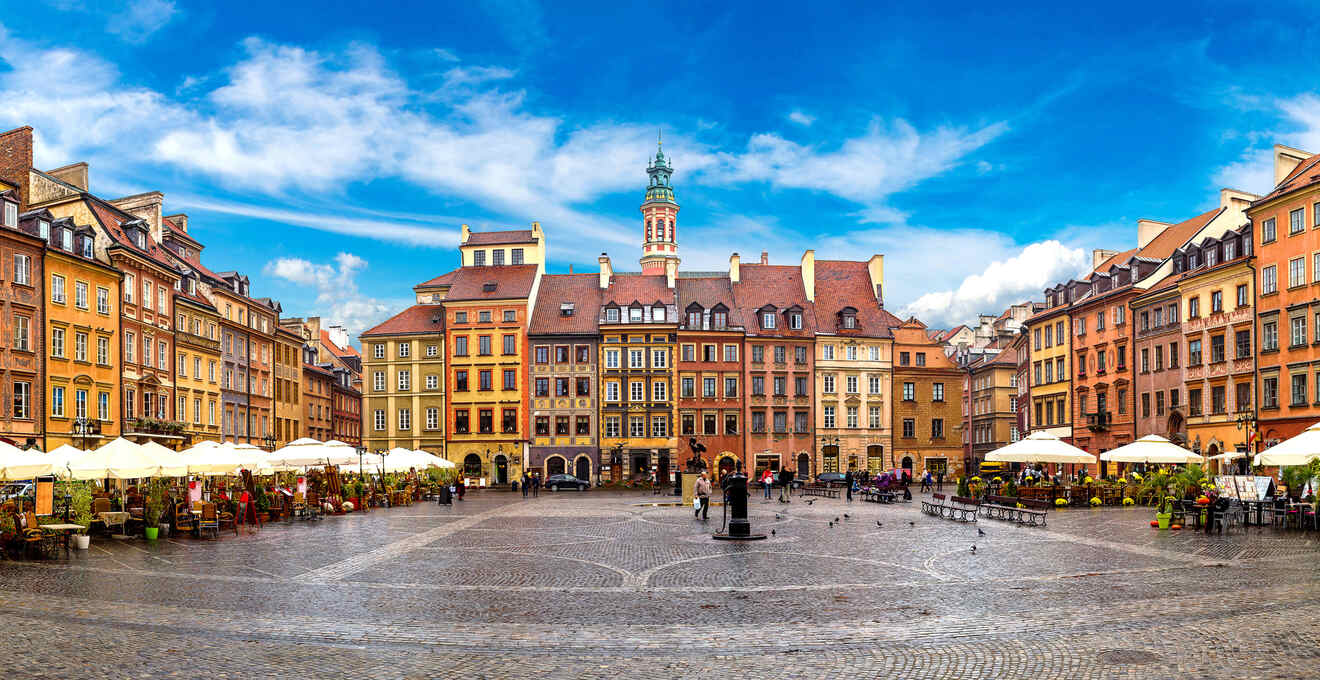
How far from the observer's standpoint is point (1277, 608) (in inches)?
609

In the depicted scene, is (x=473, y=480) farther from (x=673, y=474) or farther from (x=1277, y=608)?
(x=1277, y=608)

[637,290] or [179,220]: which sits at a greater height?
[179,220]

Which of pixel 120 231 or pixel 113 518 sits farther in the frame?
pixel 120 231

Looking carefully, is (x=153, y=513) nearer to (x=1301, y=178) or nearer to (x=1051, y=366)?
(x=1301, y=178)

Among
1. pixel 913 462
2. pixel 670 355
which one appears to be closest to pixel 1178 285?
pixel 913 462

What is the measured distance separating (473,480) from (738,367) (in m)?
19.6

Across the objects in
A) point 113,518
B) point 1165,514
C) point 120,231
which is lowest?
point 1165,514

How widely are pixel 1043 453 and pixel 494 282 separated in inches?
1885

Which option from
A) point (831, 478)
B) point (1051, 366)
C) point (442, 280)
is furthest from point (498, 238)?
point (1051, 366)

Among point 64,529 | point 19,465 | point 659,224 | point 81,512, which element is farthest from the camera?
point 659,224

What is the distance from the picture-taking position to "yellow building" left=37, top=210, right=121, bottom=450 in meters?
46.2

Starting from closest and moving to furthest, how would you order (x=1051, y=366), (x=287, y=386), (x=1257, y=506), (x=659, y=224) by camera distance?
(x=1257, y=506)
(x=1051, y=366)
(x=287, y=386)
(x=659, y=224)

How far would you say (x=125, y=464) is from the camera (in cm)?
2836

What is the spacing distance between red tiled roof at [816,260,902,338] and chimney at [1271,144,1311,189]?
1169 inches
